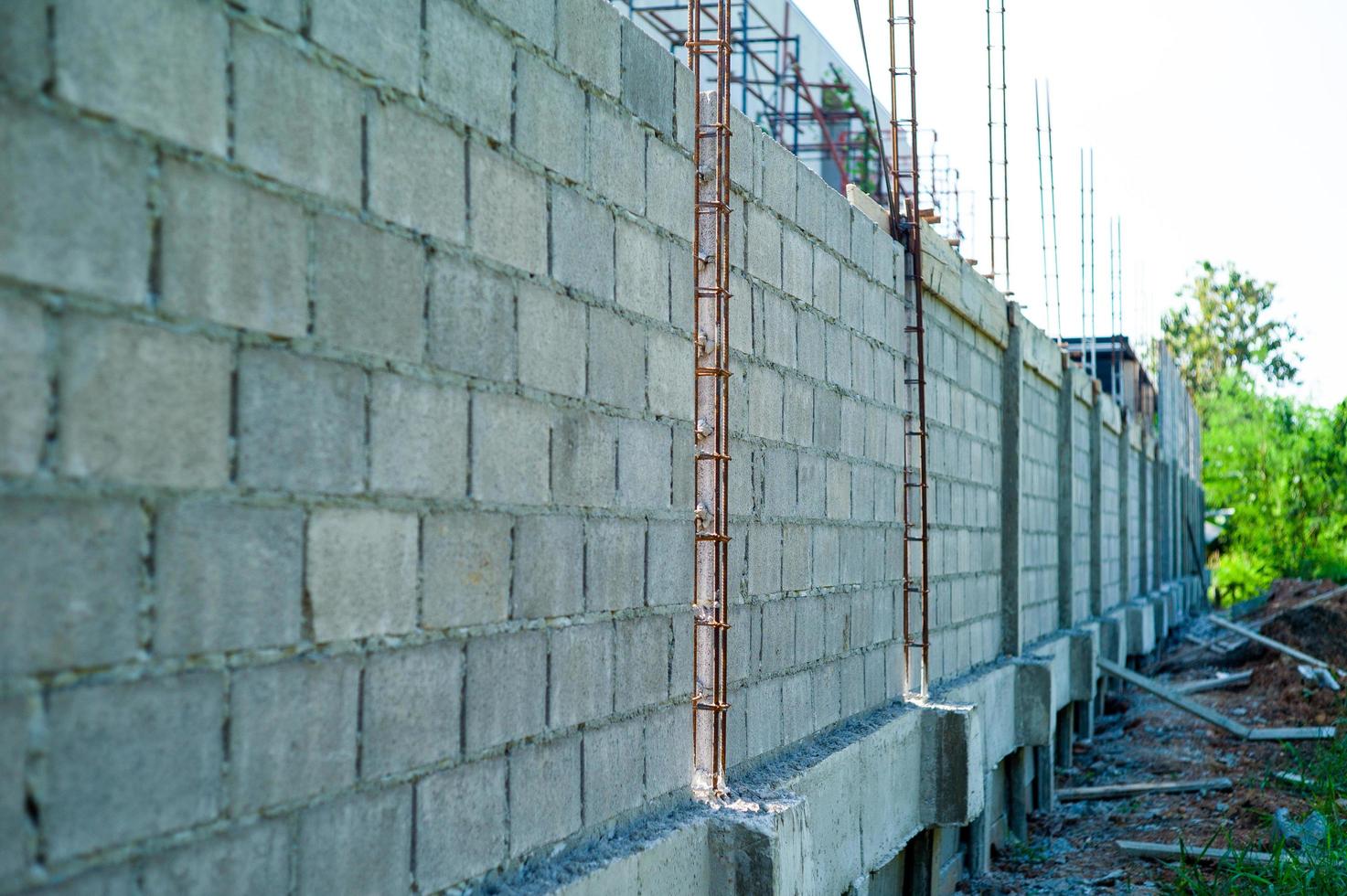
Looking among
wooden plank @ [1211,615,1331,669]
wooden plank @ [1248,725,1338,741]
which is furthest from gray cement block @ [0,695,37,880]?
wooden plank @ [1211,615,1331,669]

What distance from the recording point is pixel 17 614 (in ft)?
6.09

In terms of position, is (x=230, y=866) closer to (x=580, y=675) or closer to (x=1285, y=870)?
(x=580, y=675)

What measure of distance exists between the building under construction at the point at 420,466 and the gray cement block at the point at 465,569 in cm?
1

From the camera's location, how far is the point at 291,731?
7.77ft

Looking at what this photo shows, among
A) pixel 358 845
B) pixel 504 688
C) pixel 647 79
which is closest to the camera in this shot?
pixel 358 845

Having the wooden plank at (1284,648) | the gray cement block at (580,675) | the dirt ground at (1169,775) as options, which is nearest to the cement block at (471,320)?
the gray cement block at (580,675)

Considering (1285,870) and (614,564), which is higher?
(614,564)

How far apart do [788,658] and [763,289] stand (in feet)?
4.29

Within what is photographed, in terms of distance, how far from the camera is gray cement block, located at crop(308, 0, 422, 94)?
2.50 m

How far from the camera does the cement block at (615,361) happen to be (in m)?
3.45

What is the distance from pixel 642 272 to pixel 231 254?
5.31ft

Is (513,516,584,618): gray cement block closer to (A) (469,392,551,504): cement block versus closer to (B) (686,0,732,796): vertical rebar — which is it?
(A) (469,392,551,504): cement block

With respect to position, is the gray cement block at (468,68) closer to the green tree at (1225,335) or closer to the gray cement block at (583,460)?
the gray cement block at (583,460)

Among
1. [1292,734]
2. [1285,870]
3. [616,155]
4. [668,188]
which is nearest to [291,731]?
[616,155]
